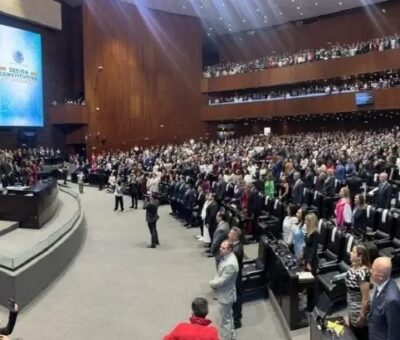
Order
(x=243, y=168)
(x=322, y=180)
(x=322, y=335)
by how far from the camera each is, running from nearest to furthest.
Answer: (x=322, y=335), (x=322, y=180), (x=243, y=168)

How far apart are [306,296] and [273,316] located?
522mm

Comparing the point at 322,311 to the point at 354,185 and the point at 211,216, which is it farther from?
Result: the point at 354,185

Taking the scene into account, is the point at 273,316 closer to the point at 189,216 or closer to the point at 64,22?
the point at 189,216

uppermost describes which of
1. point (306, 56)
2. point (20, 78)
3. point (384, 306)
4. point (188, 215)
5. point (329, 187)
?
point (306, 56)

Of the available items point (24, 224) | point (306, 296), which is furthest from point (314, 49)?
point (306, 296)

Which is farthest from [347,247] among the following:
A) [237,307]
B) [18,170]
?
[18,170]

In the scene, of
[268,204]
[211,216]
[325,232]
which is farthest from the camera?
[268,204]

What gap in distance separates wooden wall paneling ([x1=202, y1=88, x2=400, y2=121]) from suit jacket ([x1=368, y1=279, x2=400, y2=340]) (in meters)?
24.8

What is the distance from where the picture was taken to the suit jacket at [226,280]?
5.55m

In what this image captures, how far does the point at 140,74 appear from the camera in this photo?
32469 mm

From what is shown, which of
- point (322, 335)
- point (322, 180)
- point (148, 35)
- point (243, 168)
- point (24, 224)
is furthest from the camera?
point (148, 35)

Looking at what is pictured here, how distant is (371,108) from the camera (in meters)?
27.4

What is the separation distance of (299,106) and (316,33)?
19.4 feet

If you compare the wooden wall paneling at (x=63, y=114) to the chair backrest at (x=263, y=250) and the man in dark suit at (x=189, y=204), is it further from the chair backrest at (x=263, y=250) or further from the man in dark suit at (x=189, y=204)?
the chair backrest at (x=263, y=250)
